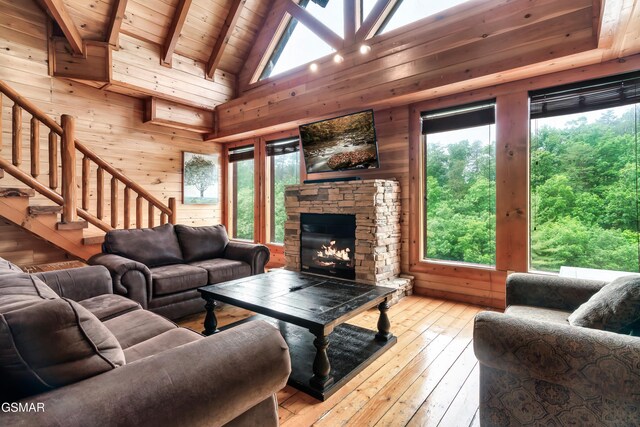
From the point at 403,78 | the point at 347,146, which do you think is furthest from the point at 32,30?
the point at 403,78

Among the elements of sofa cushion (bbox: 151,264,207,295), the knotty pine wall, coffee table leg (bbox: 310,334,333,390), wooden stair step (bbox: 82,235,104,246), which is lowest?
coffee table leg (bbox: 310,334,333,390)

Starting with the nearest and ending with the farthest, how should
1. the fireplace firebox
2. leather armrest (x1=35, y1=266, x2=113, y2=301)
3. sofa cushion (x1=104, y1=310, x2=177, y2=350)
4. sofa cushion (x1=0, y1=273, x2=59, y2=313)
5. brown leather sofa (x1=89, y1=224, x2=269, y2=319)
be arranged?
sofa cushion (x1=0, y1=273, x2=59, y2=313) → sofa cushion (x1=104, y1=310, x2=177, y2=350) → leather armrest (x1=35, y1=266, x2=113, y2=301) → brown leather sofa (x1=89, y1=224, x2=269, y2=319) → the fireplace firebox

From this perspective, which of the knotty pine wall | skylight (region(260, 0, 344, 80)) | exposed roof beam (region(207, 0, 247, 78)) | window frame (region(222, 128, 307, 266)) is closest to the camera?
the knotty pine wall

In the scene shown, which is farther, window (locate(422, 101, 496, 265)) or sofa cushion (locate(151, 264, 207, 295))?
window (locate(422, 101, 496, 265))

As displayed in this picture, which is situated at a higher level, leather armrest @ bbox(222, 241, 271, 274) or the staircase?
the staircase

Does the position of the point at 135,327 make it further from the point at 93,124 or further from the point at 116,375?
the point at 93,124

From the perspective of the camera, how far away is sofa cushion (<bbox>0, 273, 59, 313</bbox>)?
1226 millimetres

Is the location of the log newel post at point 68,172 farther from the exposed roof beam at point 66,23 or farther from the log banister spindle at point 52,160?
the exposed roof beam at point 66,23

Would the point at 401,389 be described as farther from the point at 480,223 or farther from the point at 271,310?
the point at 480,223

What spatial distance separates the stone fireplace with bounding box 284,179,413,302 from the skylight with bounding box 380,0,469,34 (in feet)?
6.31

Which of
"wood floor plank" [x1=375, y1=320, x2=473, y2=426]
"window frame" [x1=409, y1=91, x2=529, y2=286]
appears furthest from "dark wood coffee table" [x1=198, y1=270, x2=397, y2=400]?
"window frame" [x1=409, y1=91, x2=529, y2=286]

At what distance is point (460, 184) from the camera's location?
12.4 feet

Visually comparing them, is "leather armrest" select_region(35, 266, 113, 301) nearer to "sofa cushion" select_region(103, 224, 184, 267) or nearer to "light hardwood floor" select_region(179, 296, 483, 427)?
"sofa cushion" select_region(103, 224, 184, 267)

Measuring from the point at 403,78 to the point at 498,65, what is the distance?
0.95 m
